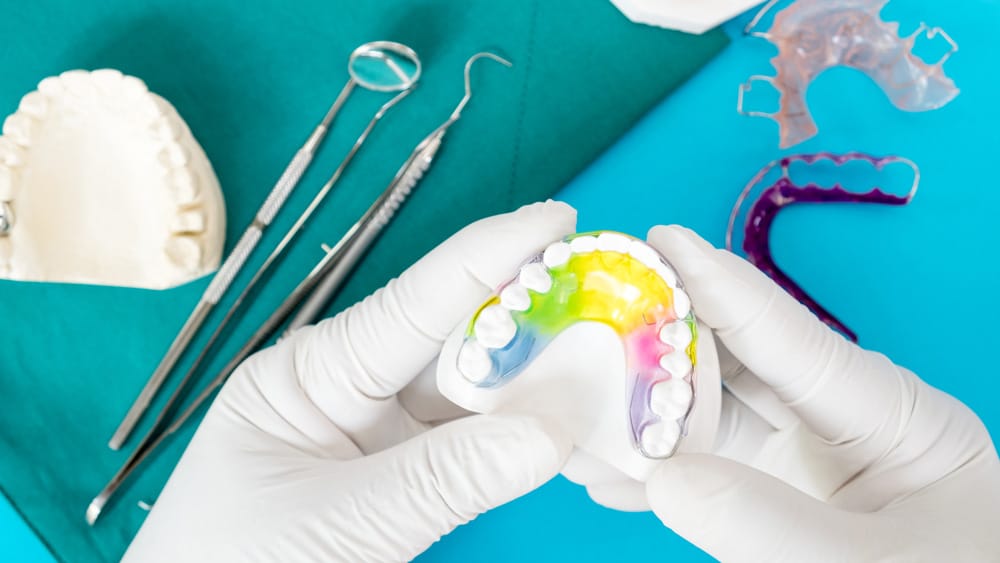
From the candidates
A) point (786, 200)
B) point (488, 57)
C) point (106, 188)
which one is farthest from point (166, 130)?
point (786, 200)

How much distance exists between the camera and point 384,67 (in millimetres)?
1223

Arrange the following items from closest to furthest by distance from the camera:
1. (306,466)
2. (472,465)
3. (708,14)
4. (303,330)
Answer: (472,465)
(306,466)
(303,330)
(708,14)

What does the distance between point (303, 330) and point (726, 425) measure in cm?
65

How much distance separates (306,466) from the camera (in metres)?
0.93

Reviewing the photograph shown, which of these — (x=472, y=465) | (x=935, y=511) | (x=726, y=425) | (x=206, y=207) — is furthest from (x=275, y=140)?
(x=935, y=511)

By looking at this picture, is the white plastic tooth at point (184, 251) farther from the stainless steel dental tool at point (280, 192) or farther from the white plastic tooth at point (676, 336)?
the white plastic tooth at point (676, 336)

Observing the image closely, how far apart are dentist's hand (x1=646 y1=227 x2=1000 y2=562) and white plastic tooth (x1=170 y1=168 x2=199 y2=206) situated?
699 millimetres

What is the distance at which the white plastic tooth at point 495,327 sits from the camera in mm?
822

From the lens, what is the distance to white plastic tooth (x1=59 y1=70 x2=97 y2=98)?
109 cm

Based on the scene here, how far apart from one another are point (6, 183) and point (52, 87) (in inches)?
6.4

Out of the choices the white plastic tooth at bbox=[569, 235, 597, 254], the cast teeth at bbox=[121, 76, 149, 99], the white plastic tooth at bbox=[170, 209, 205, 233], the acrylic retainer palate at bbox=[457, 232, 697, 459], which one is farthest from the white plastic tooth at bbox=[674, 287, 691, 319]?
the cast teeth at bbox=[121, 76, 149, 99]

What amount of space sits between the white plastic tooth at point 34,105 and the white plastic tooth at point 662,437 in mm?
1009

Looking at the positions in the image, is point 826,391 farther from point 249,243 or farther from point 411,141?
point 249,243

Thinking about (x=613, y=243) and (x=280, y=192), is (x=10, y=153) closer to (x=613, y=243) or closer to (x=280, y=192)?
(x=280, y=192)
